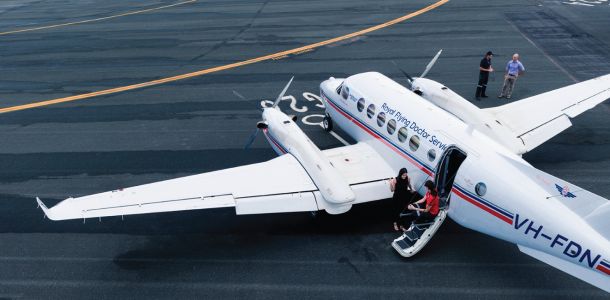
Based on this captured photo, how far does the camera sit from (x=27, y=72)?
27016mm

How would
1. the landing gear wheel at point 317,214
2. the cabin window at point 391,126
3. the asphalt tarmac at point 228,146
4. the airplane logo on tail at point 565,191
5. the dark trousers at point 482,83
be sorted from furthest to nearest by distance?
the dark trousers at point 482,83 < the cabin window at point 391,126 < the landing gear wheel at point 317,214 < the asphalt tarmac at point 228,146 < the airplane logo on tail at point 565,191

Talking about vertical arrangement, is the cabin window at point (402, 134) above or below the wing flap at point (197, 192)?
Result: above

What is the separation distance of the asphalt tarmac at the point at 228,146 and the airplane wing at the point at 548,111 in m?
1.57

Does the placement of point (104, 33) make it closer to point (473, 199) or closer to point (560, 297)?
point (473, 199)

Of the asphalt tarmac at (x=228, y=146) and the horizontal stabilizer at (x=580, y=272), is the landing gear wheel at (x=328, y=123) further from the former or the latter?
the horizontal stabilizer at (x=580, y=272)

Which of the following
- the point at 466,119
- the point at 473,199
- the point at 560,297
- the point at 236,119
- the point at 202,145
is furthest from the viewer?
the point at 236,119

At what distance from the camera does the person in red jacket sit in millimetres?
10711

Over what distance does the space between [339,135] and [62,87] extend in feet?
58.4

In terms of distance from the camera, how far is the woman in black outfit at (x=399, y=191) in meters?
11.4

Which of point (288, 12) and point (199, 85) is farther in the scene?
point (288, 12)

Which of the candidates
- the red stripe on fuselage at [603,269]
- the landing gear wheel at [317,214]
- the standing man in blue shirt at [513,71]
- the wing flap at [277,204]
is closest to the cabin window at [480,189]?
the red stripe on fuselage at [603,269]

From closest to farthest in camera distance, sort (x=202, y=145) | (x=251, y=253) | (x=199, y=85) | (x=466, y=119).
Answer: (x=251, y=253), (x=466, y=119), (x=202, y=145), (x=199, y=85)

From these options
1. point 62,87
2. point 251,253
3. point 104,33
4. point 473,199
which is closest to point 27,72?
point 62,87

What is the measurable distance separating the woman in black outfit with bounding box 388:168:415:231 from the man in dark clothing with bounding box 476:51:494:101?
32.7 feet
